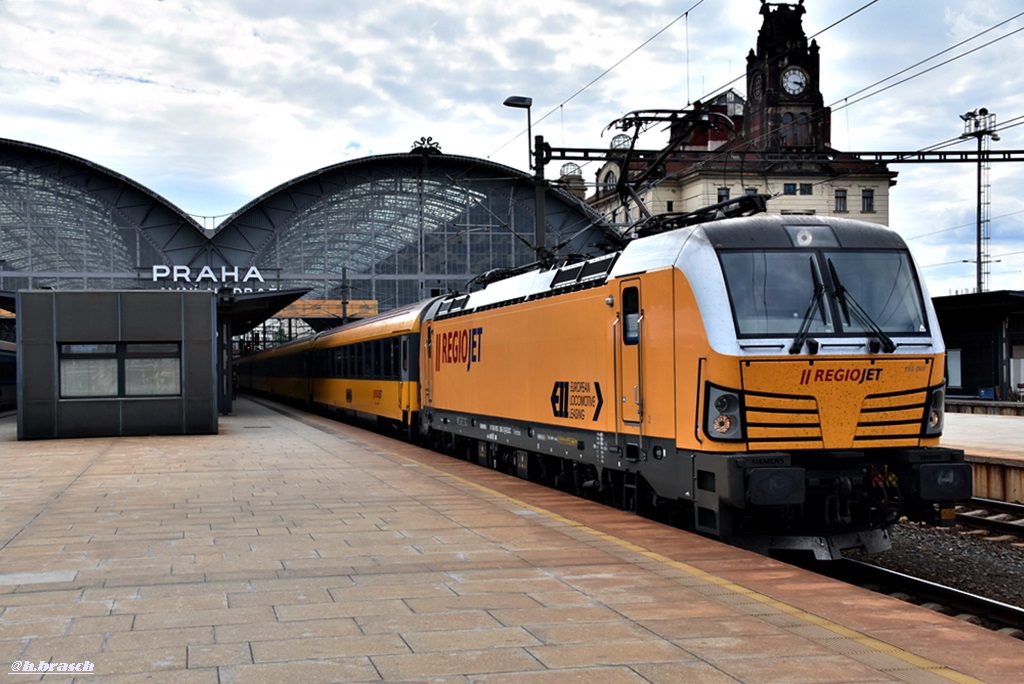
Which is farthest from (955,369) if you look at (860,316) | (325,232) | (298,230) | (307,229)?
(298,230)

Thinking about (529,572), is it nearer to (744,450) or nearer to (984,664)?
(744,450)

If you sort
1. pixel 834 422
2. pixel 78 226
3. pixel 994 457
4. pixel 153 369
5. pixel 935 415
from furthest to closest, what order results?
pixel 78 226
pixel 153 369
pixel 994 457
pixel 935 415
pixel 834 422

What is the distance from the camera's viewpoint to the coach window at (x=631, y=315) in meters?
10.4

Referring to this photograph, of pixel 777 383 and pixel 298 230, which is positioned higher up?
pixel 298 230

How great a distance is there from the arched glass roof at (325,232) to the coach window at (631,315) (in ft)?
154

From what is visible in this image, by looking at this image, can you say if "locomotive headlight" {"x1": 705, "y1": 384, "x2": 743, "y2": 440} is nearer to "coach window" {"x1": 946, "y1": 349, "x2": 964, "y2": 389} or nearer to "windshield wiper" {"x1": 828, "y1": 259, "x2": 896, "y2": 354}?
"windshield wiper" {"x1": 828, "y1": 259, "x2": 896, "y2": 354}

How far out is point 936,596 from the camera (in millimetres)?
8781

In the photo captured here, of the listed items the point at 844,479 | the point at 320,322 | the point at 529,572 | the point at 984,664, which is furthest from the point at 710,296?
the point at 320,322

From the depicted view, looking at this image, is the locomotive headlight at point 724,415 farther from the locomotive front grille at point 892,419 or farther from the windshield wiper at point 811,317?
the locomotive front grille at point 892,419

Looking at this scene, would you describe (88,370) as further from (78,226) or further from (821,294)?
(78,226)

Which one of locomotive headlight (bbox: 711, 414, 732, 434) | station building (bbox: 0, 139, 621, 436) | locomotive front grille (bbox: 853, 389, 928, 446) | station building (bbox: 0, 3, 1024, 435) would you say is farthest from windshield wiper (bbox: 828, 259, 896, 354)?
station building (bbox: 0, 139, 621, 436)

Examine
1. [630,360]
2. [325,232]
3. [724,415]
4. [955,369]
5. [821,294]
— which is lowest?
[955,369]

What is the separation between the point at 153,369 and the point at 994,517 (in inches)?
699

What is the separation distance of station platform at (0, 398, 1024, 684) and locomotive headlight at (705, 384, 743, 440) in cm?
101
